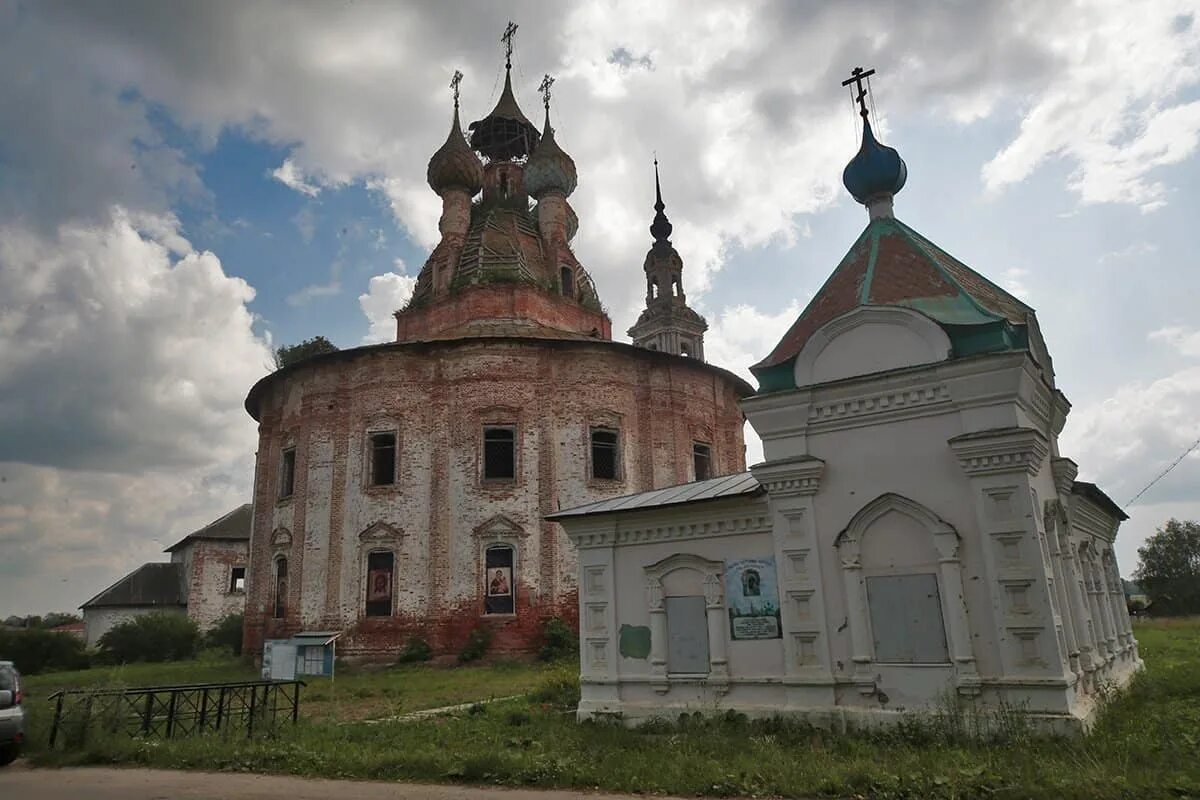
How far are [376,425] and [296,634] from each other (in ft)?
20.0

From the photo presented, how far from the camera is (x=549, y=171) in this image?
30.7 m

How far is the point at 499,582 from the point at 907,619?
1441 cm

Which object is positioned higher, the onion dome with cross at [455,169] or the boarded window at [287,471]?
the onion dome with cross at [455,169]

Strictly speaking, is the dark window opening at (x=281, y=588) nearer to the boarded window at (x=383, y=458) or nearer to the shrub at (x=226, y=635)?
the boarded window at (x=383, y=458)

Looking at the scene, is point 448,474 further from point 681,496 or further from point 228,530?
point 228,530

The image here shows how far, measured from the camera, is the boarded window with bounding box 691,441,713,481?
83.2 feet

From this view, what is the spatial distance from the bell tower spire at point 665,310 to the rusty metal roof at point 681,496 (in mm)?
26100

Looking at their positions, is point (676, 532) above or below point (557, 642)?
above

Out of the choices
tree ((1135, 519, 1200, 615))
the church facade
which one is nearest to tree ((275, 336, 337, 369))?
the church facade

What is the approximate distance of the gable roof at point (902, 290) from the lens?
9555 mm

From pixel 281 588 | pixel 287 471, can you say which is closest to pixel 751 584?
pixel 281 588

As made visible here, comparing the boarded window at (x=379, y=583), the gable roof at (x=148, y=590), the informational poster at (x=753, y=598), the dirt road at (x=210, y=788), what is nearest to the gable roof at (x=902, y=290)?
the informational poster at (x=753, y=598)

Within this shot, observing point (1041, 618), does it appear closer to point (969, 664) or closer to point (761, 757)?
point (969, 664)

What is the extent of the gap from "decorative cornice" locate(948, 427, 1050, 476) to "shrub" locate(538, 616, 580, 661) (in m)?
13.5
